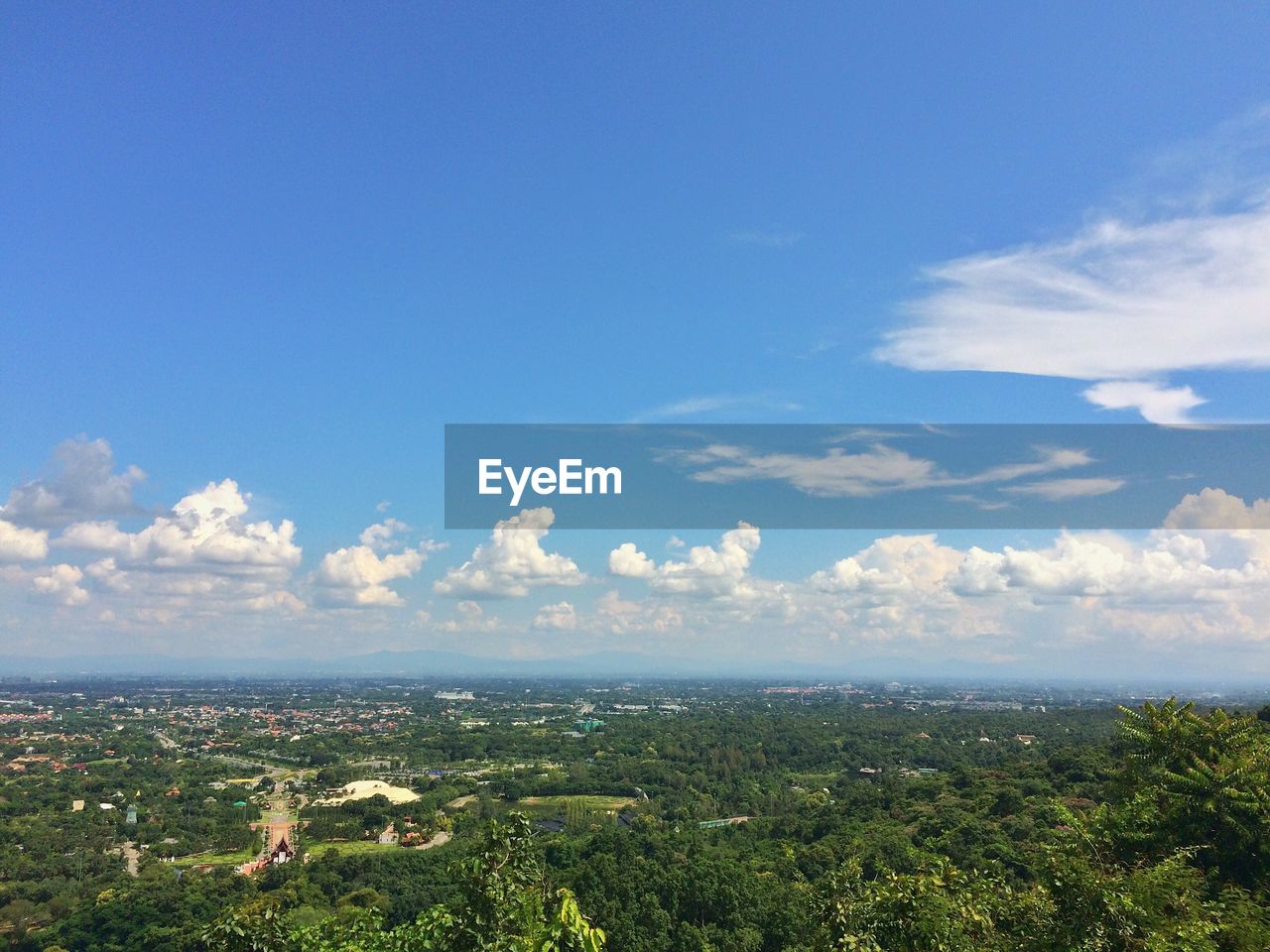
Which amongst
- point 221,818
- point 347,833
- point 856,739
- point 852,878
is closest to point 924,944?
point 852,878

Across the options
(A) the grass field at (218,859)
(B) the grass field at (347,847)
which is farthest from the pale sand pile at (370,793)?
(A) the grass field at (218,859)

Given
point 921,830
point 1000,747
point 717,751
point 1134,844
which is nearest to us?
point 1134,844

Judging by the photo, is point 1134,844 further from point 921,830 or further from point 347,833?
point 347,833

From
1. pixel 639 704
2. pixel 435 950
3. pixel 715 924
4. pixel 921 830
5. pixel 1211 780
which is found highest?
pixel 435 950

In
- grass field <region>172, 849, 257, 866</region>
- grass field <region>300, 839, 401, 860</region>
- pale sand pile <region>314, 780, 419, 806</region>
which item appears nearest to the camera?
grass field <region>172, 849, 257, 866</region>

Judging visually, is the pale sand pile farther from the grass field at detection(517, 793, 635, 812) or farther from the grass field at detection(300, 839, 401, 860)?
the grass field at detection(517, 793, 635, 812)

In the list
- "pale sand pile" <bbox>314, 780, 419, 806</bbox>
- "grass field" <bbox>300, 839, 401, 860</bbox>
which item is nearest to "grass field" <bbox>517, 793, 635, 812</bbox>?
"pale sand pile" <bbox>314, 780, 419, 806</bbox>

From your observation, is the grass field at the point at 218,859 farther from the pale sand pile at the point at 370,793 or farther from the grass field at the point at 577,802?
the grass field at the point at 577,802

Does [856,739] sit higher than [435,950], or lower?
lower
